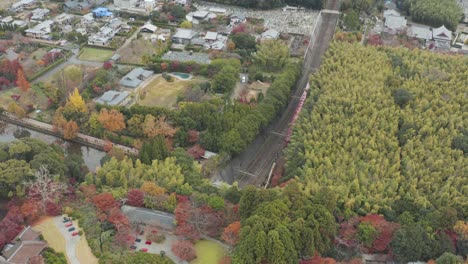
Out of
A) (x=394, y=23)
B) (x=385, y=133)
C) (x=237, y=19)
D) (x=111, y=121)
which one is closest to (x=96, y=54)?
(x=111, y=121)

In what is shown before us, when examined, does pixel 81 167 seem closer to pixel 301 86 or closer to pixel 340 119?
pixel 340 119

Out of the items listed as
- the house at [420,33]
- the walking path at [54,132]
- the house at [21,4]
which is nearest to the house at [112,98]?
the walking path at [54,132]

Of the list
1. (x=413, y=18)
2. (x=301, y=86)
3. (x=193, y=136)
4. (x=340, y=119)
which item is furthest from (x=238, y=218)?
(x=413, y=18)

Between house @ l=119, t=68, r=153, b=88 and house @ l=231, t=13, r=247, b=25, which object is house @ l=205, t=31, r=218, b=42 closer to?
house @ l=231, t=13, r=247, b=25

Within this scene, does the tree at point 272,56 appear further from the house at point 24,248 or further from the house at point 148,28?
the house at point 24,248

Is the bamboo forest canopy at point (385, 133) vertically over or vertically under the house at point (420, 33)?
under

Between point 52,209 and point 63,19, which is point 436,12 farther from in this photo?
point 52,209
